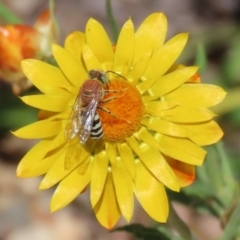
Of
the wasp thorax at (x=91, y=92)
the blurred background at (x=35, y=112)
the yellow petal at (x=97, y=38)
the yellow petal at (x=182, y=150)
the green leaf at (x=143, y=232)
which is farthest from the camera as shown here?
the blurred background at (x=35, y=112)

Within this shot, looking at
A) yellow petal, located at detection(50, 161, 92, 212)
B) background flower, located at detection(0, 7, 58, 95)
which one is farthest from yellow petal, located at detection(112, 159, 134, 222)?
background flower, located at detection(0, 7, 58, 95)

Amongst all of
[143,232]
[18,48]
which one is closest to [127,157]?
[143,232]

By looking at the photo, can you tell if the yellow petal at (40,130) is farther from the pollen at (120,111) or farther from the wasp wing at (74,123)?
the pollen at (120,111)

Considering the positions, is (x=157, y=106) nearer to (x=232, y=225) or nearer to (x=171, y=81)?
(x=171, y=81)

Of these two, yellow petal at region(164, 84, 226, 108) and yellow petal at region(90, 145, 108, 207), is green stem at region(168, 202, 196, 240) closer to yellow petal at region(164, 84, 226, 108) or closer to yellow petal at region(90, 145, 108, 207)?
yellow petal at region(90, 145, 108, 207)

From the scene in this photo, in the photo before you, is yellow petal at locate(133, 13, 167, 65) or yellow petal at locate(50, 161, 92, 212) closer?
yellow petal at locate(50, 161, 92, 212)

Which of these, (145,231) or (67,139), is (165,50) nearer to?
(67,139)

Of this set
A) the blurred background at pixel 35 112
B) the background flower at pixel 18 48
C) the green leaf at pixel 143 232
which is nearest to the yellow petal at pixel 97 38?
the background flower at pixel 18 48
